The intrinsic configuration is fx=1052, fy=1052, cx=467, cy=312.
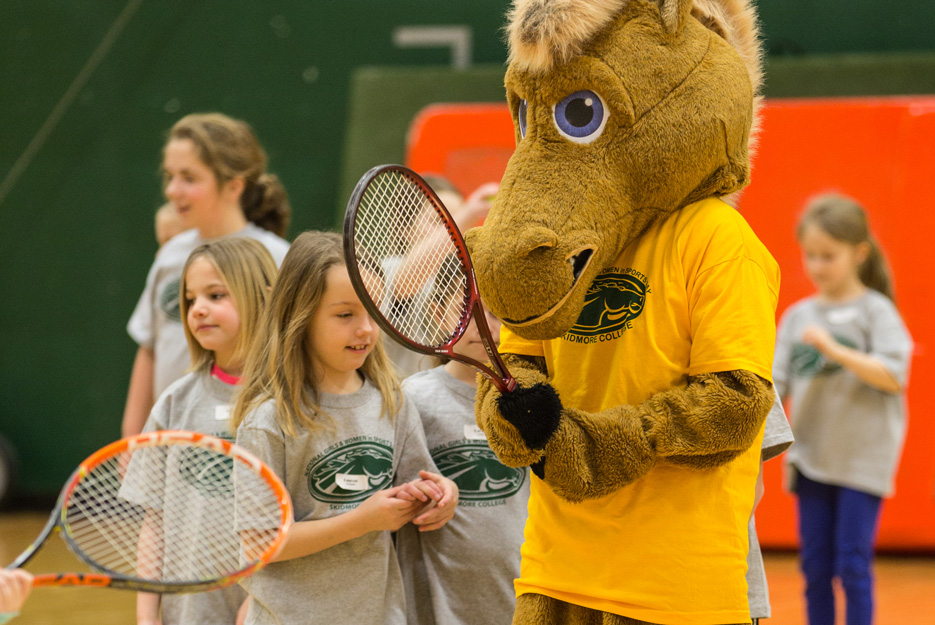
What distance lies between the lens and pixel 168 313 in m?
3.34

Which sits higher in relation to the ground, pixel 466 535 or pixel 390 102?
pixel 390 102

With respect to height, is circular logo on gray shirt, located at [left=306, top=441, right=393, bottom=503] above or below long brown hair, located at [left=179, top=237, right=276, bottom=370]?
below

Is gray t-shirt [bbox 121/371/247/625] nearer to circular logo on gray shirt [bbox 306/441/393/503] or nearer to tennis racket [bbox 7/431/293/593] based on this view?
tennis racket [bbox 7/431/293/593]

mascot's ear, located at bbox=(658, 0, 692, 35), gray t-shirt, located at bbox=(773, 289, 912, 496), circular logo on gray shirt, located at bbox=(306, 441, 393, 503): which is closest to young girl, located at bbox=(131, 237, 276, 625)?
circular logo on gray shirt, located at bbox=(306, 441, 393, 503)

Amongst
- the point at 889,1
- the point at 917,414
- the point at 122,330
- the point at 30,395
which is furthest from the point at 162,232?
the point at 889,1

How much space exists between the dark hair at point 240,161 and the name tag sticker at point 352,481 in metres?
1.56

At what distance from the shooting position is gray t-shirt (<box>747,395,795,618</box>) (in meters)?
1.91

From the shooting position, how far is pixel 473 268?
1.66m

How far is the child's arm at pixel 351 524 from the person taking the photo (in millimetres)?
1997

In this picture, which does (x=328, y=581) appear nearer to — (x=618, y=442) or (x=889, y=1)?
(x=618, y=442)

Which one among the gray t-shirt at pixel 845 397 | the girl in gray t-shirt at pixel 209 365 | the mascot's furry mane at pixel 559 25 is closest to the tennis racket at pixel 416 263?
the mascot's furry mane at pixel 559 25

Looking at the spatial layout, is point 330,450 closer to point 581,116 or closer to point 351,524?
point 351,524

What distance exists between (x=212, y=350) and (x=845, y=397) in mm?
2331

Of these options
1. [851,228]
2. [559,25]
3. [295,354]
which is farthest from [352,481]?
[851,228]
